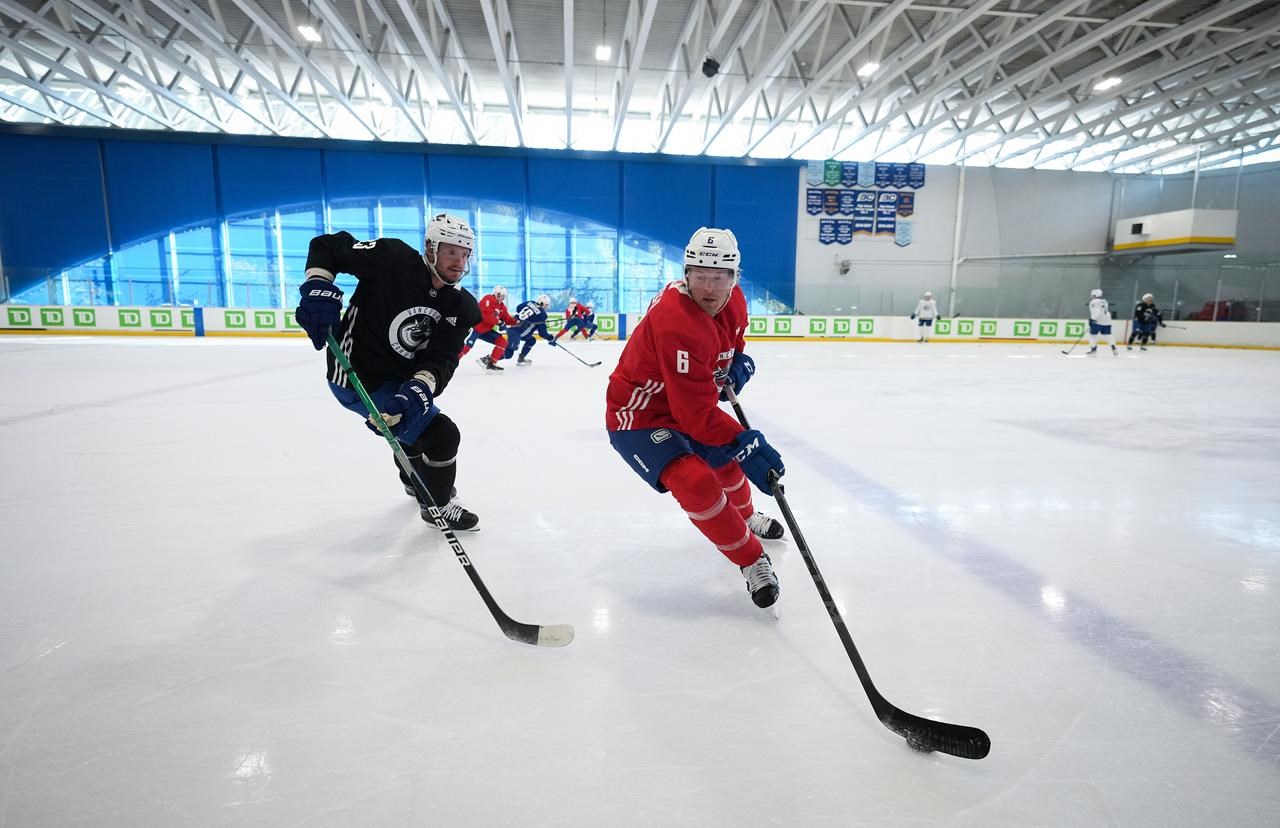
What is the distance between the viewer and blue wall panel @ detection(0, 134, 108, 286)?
16.5 meters

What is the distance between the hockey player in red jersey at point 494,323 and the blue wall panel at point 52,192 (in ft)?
49.4

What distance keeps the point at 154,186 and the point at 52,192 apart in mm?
2560

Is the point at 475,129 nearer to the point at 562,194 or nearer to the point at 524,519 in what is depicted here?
the point at 562,194

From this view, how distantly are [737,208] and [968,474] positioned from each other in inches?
650

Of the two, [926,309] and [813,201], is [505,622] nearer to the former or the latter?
[926,309]

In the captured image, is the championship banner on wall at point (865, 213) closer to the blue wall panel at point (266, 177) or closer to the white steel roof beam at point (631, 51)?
the white steel roof beam at point (631, 51)

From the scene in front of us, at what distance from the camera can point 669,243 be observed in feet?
61.1

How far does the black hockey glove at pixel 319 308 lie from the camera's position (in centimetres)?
234

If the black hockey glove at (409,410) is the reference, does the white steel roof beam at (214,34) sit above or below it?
above

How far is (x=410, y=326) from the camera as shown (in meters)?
2.62

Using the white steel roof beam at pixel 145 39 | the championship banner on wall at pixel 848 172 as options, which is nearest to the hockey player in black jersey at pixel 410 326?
the white steel roof beam at pixel 145 39

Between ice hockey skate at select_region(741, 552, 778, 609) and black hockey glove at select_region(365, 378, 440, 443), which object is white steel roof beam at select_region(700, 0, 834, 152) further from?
ice hockey skate at select_region(741, 552, 778, 609)

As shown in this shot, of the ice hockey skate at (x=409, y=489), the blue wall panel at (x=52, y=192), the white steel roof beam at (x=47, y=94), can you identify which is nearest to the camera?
the ice hockey skate at (x=409, y=489)

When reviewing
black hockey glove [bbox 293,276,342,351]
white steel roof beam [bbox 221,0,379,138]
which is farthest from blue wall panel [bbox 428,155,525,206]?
black hockey glove [bbox 293,276,342,351]
